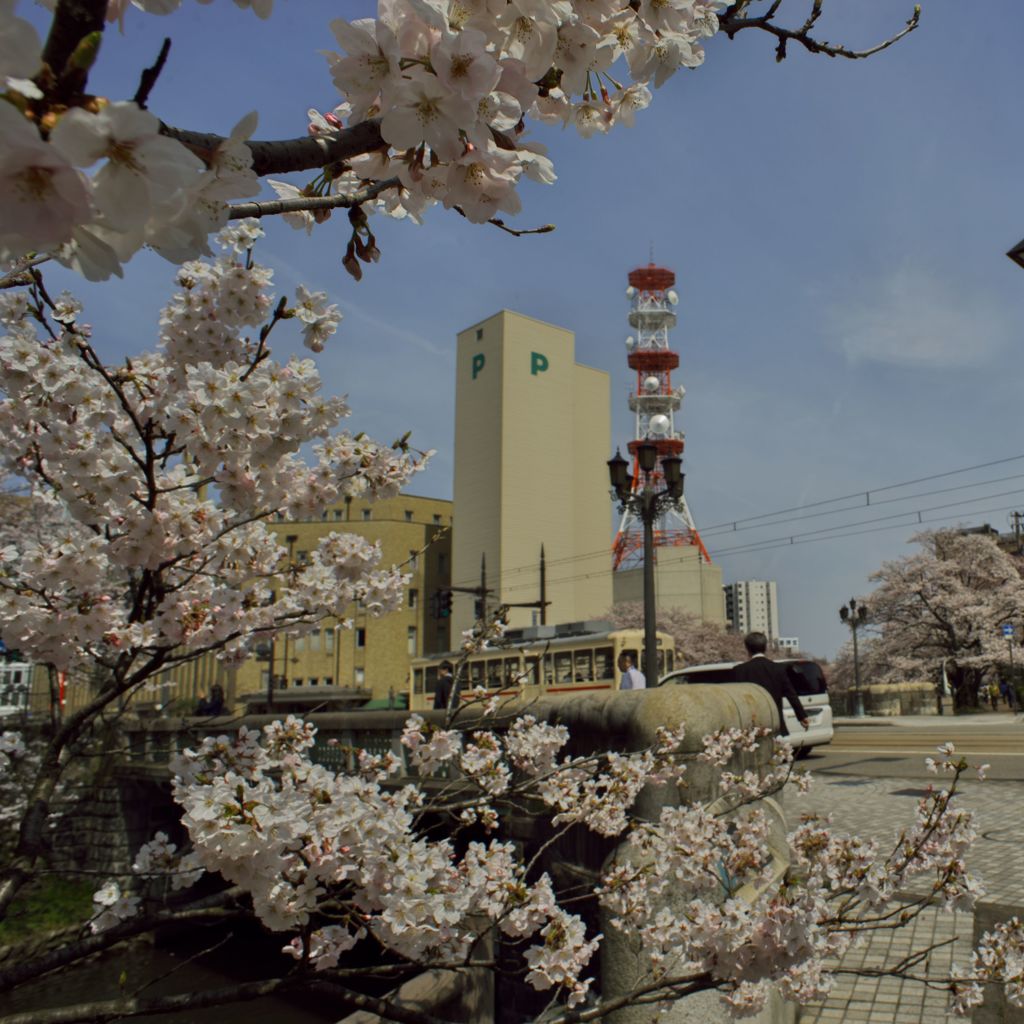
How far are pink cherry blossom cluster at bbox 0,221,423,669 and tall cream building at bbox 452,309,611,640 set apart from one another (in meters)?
61.0

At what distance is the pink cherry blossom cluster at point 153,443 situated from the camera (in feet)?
12.4

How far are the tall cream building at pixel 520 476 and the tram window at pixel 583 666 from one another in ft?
142

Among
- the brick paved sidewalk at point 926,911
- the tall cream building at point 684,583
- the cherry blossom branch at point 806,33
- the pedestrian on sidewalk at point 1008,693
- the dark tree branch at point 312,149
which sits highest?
the tall cream building at point 684,583

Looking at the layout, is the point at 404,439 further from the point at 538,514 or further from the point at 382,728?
the point at 538,514

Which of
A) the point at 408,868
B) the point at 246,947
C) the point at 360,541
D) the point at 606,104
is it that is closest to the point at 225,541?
the point at 360,541

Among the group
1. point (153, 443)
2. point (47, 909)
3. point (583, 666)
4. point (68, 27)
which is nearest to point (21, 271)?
point (68, 27)

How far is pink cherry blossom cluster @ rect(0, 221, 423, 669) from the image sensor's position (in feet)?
12.4

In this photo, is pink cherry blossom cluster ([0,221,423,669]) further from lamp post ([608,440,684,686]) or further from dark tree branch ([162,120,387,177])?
lamp post ([608,440,684,686])

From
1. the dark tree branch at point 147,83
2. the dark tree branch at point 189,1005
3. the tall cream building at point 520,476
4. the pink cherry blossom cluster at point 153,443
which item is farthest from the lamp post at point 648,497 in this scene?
the tall cream building at point 520,476

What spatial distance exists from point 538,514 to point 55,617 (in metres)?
Answer: 65.6

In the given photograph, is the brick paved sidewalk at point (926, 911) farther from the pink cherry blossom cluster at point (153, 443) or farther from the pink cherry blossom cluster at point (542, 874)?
the pink cherry blossom cluster at point (153, 443)

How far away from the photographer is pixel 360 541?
5.73 m

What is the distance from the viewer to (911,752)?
720 inches

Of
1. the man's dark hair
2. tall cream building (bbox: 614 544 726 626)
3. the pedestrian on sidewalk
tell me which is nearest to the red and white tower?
tall cream building (bbox: 614 544 726 626)
